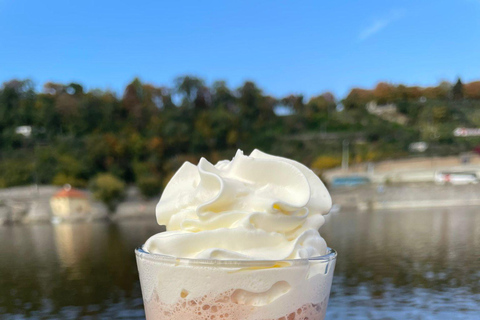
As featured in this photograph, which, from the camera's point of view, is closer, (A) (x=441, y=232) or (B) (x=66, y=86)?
(A) (x=441, y=232)

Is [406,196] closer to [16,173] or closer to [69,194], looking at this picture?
[69,194]

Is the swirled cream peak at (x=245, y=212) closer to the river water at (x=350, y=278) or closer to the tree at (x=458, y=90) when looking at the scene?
the river water at (x=350, y=278)

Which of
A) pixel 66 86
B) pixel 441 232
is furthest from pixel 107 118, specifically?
pixel 441 232

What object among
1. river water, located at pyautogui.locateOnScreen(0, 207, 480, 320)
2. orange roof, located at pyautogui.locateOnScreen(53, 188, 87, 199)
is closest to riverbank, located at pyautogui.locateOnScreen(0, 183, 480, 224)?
orange roof, located at pyautogui.locateOnScreen(53, 188, 87, 199)

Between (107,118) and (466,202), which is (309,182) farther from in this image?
(107,118)

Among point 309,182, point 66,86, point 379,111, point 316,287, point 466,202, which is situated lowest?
point 466,202

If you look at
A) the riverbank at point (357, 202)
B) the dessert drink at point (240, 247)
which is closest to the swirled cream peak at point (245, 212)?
the dessert drink at point (240, 247)

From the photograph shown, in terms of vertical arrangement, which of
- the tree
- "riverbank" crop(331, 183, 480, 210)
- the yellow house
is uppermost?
the tree

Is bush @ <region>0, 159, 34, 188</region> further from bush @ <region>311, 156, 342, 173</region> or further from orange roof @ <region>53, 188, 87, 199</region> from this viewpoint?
bush @ <region>311, 156, 342, 173</region>
